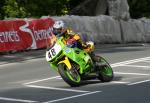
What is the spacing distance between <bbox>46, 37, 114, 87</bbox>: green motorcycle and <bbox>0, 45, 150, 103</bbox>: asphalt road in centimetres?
25

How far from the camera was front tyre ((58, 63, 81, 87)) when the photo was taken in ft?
46.8

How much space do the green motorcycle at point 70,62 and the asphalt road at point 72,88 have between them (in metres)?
0.25

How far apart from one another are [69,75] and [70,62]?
0.37m

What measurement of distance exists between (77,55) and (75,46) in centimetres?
28

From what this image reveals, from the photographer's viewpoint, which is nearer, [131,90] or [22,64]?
[131,90]

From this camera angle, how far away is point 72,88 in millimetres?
14312

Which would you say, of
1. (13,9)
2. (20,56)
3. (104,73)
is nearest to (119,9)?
(13,9)

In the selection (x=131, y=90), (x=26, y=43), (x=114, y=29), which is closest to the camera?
(x=131, y=90)

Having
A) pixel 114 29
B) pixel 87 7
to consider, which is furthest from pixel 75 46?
pixel 87 7

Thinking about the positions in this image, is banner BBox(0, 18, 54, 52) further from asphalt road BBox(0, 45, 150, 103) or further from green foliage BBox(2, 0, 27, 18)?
green foliage BBox(2, 0, 27, 18)

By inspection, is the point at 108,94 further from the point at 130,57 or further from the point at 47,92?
the point at 130,57

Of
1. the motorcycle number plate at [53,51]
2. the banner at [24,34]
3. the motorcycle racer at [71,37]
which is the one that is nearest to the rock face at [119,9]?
the banner at [24,34]

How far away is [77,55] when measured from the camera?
575 inches

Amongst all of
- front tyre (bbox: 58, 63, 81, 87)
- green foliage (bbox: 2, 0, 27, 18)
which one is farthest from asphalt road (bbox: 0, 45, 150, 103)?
green foliage (bbox: 2, 0, 27, 18)
